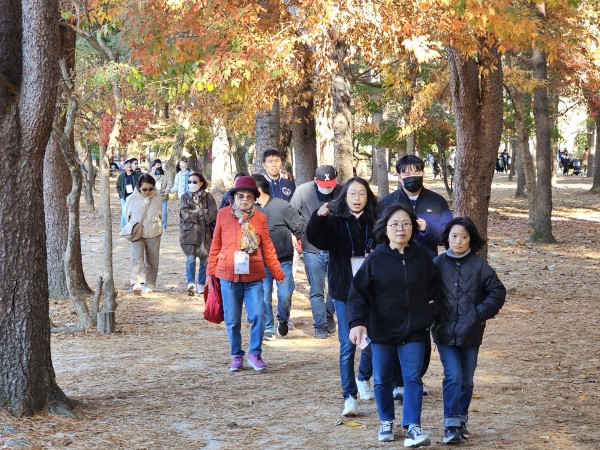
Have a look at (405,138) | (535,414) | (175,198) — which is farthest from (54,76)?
(175,198)

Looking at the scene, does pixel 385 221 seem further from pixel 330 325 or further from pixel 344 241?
pixel 330 325

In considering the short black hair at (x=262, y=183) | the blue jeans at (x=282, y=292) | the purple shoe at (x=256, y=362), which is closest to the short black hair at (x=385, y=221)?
the purple shoe at (x=256, y=362)

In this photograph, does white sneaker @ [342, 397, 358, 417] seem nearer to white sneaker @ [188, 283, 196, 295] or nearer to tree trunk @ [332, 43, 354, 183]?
white sneaker @ [188, 283, 196, 295]

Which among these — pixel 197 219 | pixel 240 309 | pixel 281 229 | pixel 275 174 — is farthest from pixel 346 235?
pixel 197 219

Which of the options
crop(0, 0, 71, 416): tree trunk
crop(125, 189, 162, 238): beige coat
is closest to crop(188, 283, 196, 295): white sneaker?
crop(125, 189, 162, 238): beige coat

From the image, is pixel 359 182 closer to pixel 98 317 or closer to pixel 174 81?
pixel 98 317

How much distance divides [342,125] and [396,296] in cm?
1059

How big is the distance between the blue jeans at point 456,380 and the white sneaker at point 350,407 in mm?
964

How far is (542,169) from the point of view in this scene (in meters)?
21.2

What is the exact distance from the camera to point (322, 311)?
36.0 ft

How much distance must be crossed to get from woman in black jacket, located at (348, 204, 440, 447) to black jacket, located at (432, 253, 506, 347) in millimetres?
86

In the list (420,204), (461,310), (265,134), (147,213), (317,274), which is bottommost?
(317,274)

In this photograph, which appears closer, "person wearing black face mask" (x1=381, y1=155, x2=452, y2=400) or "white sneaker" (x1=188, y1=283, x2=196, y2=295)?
"person wearing black face mask" (x1=381, y1=155, x2=452, y2=400)

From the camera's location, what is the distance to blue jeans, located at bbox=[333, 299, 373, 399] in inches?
286
